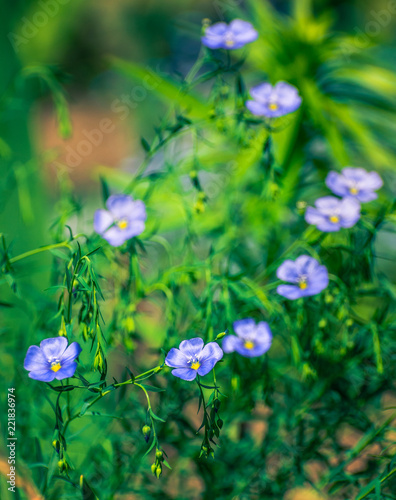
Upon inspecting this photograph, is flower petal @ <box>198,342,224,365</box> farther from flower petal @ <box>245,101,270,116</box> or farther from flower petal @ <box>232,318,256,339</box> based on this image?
flower petal @ <box>245,101,270,116</box>

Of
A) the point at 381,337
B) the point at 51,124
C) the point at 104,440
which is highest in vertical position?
the point at 381,337

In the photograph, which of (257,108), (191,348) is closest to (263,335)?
(191,348)

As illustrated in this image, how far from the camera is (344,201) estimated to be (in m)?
0.52

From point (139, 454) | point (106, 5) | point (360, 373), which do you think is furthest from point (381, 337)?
point (106, 5)

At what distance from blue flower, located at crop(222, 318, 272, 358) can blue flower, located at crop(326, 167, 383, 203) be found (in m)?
0.18

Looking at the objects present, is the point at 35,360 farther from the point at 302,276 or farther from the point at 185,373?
the point at 302,276

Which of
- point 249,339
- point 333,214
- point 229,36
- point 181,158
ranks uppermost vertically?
point 229,36

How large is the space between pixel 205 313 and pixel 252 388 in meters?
0.15

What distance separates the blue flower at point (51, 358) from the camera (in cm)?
39

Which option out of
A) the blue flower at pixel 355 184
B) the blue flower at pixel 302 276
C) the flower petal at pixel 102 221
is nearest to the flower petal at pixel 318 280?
the blue flower at pixel 302 276

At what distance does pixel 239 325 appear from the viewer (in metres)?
0.53

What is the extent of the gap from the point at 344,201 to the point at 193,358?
247mm

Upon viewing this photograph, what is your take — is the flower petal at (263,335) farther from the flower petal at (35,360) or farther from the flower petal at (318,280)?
the flower petal at (35,360)

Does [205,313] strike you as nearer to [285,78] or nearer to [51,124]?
[285,78]
